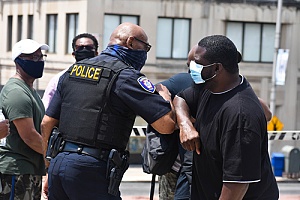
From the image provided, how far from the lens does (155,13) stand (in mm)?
26984

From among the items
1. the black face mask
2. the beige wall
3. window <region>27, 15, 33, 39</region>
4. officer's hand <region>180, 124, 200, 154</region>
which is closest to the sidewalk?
the beige wall

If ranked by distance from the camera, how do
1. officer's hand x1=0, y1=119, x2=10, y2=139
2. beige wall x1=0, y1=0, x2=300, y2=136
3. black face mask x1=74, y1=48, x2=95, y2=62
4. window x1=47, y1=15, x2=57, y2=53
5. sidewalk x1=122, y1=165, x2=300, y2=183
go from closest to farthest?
1. officer's hand x1=0, y1=119, x2=10, y2=139
2. black face mask x1=74, y1=48, x2=95, y2=62
3. sidewalk x1=122, y1=165, x2=300, y2=183
4. beige wall x1=0, y1=0, x2=300, y2=136
5. window x1=47, y1=15, x2=57, y2=53

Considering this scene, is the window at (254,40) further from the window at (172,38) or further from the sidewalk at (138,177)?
the sidewalk at (138,177)

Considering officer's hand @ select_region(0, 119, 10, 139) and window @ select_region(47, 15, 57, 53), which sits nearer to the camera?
officer's hand @ select_region(0, 119, 10, 139)

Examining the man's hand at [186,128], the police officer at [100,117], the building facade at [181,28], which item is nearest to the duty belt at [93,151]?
the police officer at [100,117]

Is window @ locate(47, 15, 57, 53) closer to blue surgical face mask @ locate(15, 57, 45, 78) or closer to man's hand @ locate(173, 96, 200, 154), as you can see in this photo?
blue surgical face mask @ locate(15, 57, 45, 78)

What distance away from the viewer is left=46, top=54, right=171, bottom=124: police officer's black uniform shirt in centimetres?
489

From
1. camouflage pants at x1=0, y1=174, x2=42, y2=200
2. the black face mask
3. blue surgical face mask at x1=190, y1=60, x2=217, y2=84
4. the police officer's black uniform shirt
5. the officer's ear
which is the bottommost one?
camouflage pants at x1=0, y1=174, x2=42, y2=200

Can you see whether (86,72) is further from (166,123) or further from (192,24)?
(192,24)

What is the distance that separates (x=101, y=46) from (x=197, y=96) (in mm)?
21920

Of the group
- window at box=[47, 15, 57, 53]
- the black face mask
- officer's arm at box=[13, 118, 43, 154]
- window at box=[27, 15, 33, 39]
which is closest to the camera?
officer's arm at box=[13, 118, 43, 154]

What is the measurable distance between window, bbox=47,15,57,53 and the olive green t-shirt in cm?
2274

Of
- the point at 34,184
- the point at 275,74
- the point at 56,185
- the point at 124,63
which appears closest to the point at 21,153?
the point at 34,184

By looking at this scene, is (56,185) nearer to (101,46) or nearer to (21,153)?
(21,153)
